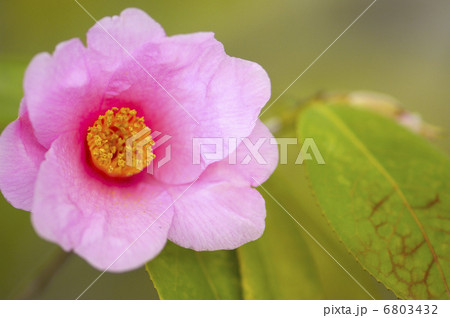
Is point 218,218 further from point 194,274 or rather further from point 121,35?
point 121,35

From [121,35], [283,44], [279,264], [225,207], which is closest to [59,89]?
[121,35]

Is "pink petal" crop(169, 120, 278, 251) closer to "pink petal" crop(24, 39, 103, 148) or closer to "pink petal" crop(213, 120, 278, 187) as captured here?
"pink petal" crop(213, 120, 278, 187)

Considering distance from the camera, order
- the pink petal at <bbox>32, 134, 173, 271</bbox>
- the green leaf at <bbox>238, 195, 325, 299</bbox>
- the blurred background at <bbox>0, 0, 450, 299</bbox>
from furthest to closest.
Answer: the blurred background at <bbox>0, 0, 450, 299</bbox>, the green leaf at <bbox>238, 195, 325, 299</bbox>, the pink petal at <bbox>32, 134, 173, 271</bbox>

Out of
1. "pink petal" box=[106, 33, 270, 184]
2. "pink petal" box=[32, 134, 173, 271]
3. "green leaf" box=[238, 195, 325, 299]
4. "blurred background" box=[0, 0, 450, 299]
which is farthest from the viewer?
"blurred background" box=[0, 0, 450, 299]

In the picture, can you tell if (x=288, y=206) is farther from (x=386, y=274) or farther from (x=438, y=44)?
(x=438, y=44)

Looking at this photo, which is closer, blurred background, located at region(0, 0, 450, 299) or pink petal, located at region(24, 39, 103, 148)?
pink petal, located at region(24, 39, 103, 148)

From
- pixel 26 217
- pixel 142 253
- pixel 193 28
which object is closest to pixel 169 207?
pixel 142 253

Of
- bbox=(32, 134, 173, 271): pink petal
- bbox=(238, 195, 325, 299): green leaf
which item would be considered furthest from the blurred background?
bbox=(32, 134, 173, 271): pink petal
